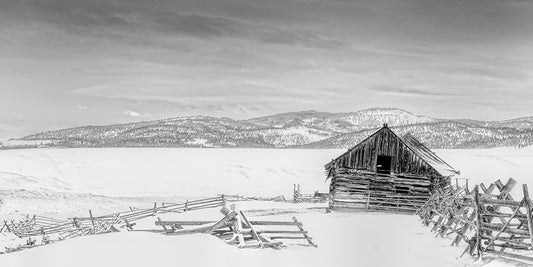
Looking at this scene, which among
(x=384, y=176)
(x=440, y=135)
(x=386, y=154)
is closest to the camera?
(x=386, y=154)

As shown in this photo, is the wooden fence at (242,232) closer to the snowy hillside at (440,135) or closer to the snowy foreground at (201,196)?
the snowy foreground at (201,196)

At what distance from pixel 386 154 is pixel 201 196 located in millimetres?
24694

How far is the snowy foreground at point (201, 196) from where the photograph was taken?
15.5 m

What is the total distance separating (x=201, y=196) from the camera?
51.8 metres

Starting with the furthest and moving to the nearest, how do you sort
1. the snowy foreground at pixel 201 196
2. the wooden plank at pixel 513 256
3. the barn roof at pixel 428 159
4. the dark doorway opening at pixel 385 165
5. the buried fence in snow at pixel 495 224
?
the dark doorway opening at pixel 385 165, the barn roof at pixel 428 159, the snowy foreground at pixel 201 196, the buried fence in snow at pixel 495 224, the wooden plank at pixel 513 256

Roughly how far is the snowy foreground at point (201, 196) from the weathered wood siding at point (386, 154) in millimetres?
2805

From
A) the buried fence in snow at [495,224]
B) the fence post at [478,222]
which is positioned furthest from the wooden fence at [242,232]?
the fence post at [478,222]

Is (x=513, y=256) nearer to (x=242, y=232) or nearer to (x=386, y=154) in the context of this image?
(x=242, y=232)

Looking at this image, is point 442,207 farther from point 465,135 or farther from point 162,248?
point 465,135

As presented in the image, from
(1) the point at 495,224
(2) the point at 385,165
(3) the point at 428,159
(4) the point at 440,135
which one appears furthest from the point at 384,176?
(4) the point at 440,135

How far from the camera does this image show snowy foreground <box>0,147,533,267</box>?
1549 cm

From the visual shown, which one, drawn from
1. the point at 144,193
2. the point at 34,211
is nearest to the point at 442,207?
the point at 34,211

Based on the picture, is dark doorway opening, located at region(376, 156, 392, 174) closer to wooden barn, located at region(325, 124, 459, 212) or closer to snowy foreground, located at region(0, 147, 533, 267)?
wooden barn, located at region(325, 124, 459, 212)

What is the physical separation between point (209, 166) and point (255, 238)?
58.1 meters
